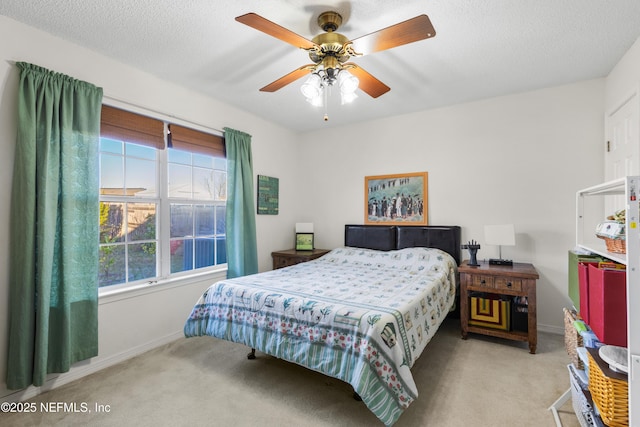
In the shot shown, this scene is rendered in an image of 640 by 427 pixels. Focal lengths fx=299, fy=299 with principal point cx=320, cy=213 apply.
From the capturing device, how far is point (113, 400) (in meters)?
2.02

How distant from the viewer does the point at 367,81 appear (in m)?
2.24

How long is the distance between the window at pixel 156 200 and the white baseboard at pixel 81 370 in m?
0.60

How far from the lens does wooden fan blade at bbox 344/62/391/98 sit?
208 centimetres

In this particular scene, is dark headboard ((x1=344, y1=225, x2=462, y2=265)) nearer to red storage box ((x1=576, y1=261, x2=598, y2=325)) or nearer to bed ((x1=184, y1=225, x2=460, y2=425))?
bed ((x1=184, y1=225, x2=460, y2=425))

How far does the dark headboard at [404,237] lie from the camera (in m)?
3.55

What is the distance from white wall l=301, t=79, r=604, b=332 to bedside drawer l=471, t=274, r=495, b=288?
0.63 m

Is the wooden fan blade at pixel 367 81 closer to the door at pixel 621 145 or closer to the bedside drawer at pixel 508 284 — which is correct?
the door at pixel 621 145

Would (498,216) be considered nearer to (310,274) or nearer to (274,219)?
(310,274)

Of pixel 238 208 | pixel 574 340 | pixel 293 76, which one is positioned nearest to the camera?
pixel 574 340

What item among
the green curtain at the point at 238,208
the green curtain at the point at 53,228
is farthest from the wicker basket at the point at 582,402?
the green curtain at the point at 53,228

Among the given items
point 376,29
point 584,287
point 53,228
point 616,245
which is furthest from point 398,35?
point 53,228

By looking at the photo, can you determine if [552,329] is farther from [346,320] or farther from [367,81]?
[367,81]

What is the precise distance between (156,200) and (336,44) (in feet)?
7.43

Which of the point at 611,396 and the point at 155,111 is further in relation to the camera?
the point at 155,111
